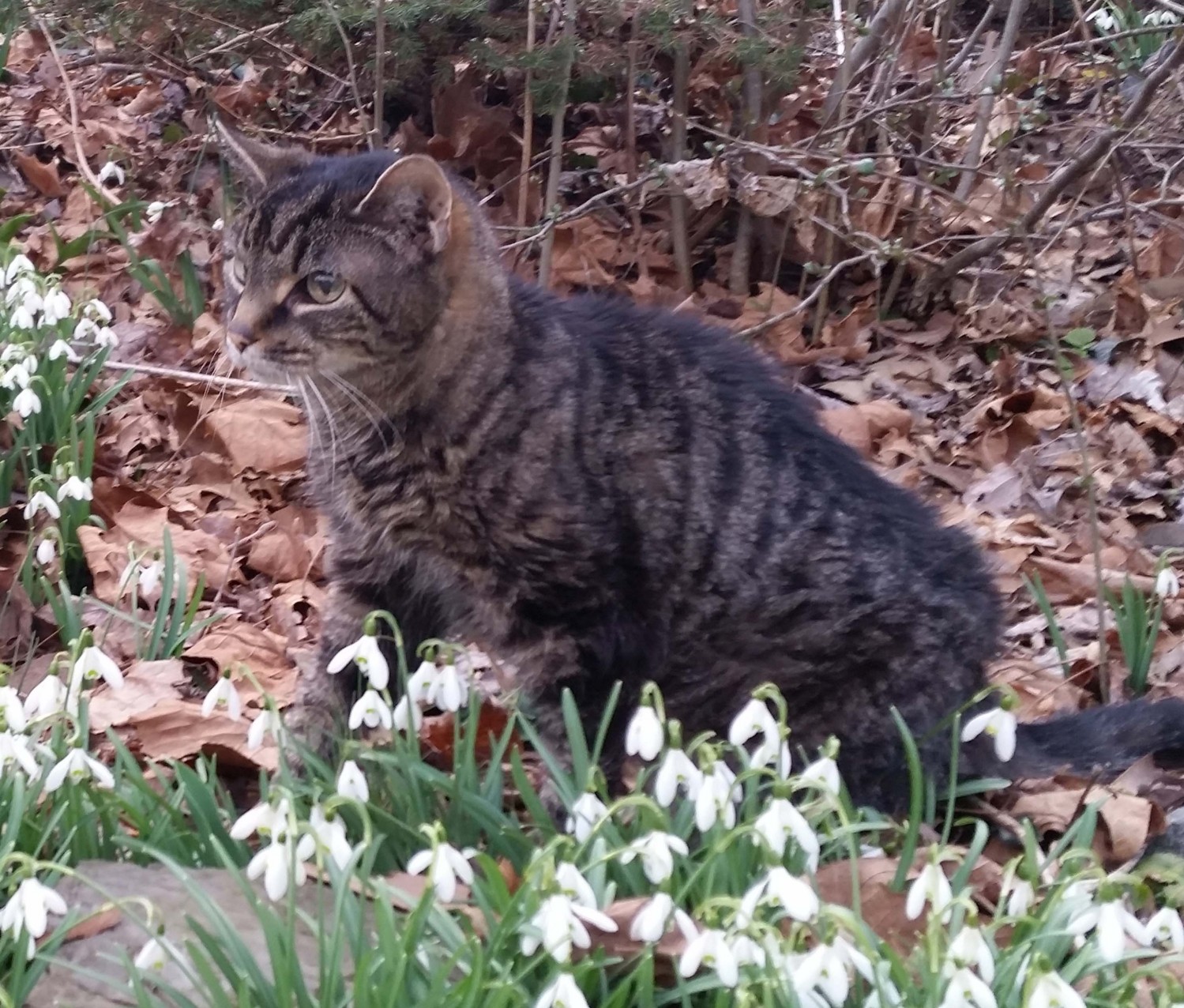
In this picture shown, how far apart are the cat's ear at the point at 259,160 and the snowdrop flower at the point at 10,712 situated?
4.45 feet

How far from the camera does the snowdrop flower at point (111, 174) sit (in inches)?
214

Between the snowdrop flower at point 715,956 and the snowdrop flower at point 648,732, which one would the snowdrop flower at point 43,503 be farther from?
the snowdrop flower at point 715,956

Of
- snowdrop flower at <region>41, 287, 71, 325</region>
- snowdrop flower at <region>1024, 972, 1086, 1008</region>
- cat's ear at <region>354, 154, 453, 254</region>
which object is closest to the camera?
snowdrop flower at <region>1024, 972, 1086, 1008</region>

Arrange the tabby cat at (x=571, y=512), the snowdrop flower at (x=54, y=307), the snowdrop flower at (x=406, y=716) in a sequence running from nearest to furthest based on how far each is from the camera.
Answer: the snowdrop flower at (x=406, y=716) → the tabby cat at (x=571, y=512) → the snowdrop flower at (x=54, y=307)

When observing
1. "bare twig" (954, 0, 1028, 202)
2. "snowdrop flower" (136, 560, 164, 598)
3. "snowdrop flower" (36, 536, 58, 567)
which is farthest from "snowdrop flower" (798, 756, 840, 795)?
"bare twig" (954, 0, 1028, 202)

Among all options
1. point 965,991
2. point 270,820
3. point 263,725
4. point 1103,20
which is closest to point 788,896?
point 965,991

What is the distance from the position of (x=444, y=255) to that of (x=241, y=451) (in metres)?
1.86

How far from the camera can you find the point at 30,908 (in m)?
1.71

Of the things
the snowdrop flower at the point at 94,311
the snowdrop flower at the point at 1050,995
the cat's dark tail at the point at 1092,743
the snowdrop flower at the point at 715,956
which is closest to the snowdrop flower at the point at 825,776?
the snowdrop flower at the point at 715,956

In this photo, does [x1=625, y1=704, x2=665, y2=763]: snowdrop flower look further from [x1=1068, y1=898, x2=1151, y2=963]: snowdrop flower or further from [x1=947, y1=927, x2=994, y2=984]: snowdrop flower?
[x1=1068, y1=898, x2=1151, y2=963]: snowdrop flower

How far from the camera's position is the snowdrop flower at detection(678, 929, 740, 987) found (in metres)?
1.57

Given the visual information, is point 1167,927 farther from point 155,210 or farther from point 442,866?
point 155,210

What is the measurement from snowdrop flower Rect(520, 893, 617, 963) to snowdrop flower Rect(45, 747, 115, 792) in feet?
2.76

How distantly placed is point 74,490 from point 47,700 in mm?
1137
